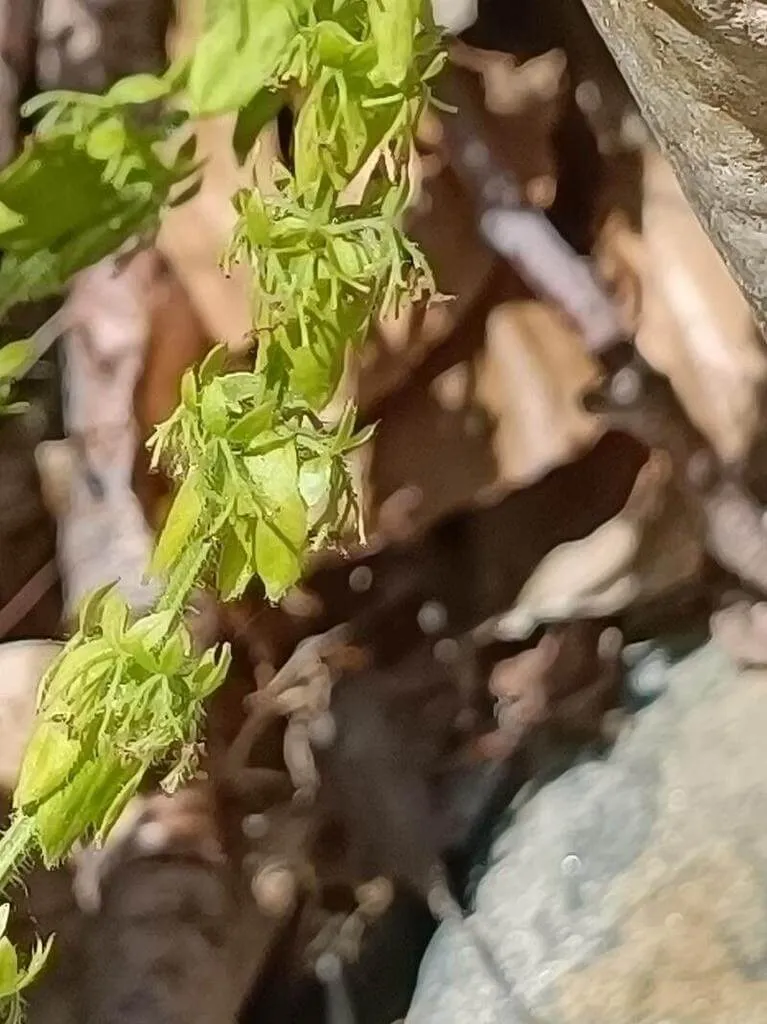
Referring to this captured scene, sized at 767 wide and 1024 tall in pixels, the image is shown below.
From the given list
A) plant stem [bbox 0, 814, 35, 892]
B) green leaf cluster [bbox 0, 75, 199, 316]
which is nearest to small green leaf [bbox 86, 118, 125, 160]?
green leaf cluster [bbox 0, 75, 199, 316]

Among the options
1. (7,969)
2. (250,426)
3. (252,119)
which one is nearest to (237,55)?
(252,119)

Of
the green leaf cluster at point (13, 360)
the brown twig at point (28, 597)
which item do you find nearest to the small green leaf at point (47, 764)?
the green leaf cluster at point (13, 360)

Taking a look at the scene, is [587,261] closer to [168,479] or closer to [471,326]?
[471,326]

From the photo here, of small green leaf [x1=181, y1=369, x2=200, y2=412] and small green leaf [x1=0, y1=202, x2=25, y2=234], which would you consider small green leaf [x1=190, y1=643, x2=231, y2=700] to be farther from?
small green leaf [x1=0, y1=202, x2=25, y2=234]

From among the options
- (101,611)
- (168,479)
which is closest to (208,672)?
(101,611)

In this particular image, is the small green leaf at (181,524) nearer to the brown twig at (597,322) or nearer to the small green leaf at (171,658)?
the small green leaf at (171,658)

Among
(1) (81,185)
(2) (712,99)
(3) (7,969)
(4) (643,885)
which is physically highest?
(2) (712,99)

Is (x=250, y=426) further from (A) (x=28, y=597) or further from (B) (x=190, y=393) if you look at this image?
(A) (x=28, y=597)
